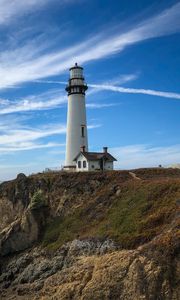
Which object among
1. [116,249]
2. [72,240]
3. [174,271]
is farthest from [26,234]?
[174,271]

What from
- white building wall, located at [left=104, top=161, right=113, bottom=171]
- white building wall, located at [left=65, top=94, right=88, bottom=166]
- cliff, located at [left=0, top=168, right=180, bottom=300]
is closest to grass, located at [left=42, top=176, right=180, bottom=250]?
cliff, located at [left=0, top=168, right=180, bottom=300]

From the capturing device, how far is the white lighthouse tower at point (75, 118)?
58344mm

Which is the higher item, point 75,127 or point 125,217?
point 75,127

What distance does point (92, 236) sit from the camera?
38.7 metres

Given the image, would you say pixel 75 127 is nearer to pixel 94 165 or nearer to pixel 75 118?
pixel 75 118

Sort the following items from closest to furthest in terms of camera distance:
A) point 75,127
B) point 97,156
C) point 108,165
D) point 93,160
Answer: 1. point 93,160
2. point 97,156
3. point 108,165
4. point 75,127

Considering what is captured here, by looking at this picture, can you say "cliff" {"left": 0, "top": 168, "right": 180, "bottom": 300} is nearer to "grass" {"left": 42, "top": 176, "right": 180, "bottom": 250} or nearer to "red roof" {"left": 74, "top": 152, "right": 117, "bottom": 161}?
"grass" {"left": 42, "top": 176, "right": 180, "bottom": 250}

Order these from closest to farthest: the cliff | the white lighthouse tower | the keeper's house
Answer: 1. the cliff
2. the keeper's house
3. the white lighthouse tower

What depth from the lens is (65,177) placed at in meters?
50.8

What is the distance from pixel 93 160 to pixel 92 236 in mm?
17497

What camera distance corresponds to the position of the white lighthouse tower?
191 ft

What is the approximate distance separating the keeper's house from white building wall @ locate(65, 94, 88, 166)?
1.99 m

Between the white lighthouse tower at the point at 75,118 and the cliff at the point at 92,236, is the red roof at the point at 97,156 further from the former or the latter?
the cliff at the point at 92,236

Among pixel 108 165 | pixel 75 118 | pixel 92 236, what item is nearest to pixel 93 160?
pixel 108 165
